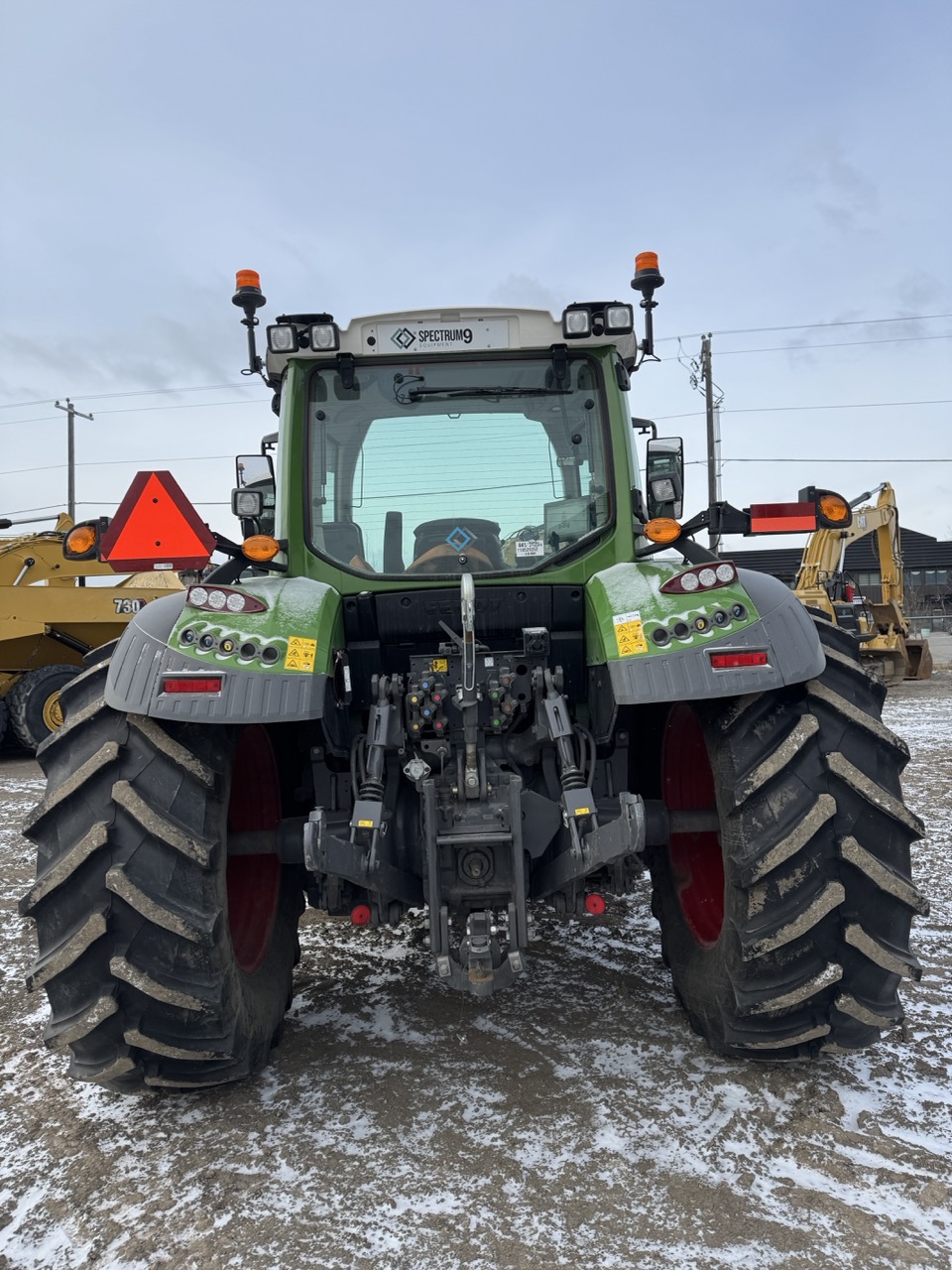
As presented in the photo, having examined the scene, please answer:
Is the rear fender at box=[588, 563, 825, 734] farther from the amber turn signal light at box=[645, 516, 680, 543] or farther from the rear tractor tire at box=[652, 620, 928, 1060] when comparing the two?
the amber turn signal light at box=[645, 516, 680, 543]

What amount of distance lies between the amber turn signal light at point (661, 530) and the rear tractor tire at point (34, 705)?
886 cm

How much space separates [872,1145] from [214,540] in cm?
243

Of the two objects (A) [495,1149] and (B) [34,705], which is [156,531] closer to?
(A) [495,1149]

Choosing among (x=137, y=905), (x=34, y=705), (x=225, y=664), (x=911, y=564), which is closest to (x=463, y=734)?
(x=225, y=664)

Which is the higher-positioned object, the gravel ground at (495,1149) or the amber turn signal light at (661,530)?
the amber turn signal light at (661,530)

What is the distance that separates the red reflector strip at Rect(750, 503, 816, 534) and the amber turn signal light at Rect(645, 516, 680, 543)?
0.24 meters

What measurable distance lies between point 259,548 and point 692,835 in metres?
1.79

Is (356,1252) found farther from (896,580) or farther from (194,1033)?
(896,580)

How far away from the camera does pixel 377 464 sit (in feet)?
10.8

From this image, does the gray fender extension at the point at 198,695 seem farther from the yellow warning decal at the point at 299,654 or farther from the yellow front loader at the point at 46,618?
the yellow front loader at the point at 46,618

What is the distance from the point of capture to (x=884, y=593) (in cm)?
1588

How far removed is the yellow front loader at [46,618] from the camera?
33.6 feet

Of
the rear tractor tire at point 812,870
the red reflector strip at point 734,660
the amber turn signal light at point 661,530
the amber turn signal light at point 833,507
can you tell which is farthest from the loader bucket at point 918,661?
the red reflector strip at point 734,660

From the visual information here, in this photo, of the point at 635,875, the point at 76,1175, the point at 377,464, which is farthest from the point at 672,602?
the point at 76,1175
